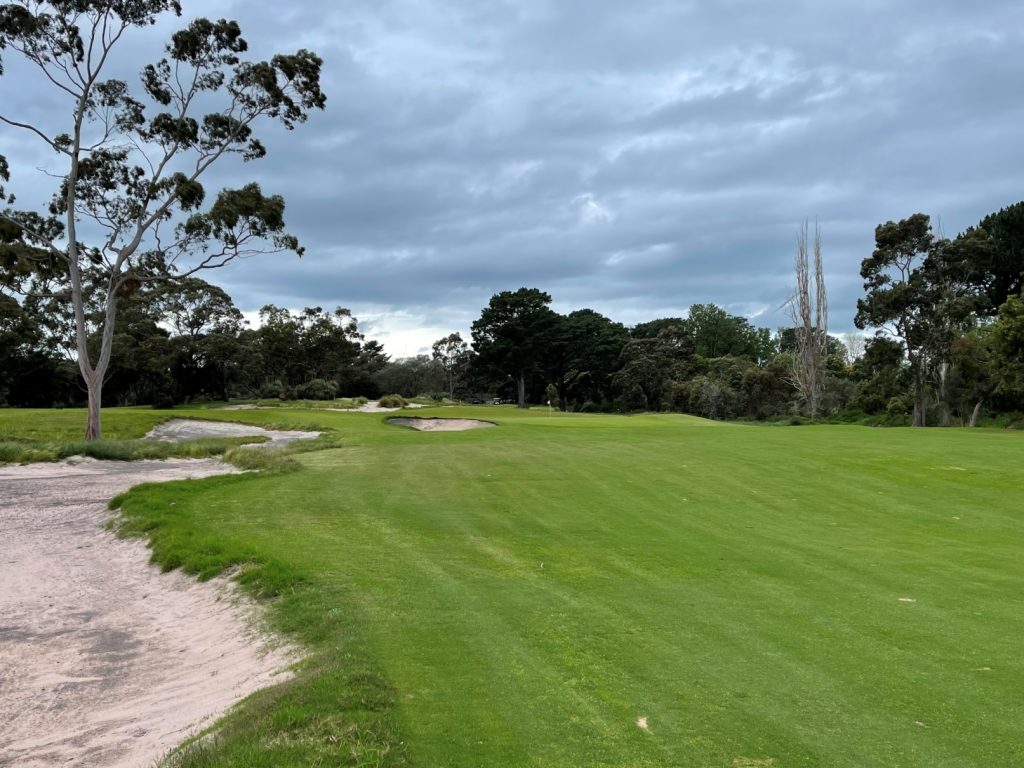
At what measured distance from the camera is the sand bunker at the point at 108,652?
5488 mm

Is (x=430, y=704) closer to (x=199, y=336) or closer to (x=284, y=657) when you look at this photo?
(x=284, y=657)

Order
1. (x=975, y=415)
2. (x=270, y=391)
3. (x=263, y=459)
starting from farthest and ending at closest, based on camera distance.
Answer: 1. (x=270, y=391)
2. (x=975, y=415)
3. (x=263, y=459)

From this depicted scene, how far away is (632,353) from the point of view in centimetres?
8206

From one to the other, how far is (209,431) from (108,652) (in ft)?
104

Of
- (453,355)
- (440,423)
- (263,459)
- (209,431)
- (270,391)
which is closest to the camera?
(263,459)

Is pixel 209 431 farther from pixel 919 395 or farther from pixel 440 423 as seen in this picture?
pixel 919 395

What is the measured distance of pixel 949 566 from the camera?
938cm

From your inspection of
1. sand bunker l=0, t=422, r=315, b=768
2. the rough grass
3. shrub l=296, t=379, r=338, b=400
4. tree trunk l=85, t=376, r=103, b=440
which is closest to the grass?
sand bunker l=0, t=422, r=315, b=768

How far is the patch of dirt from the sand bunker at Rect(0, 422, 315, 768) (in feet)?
69.5

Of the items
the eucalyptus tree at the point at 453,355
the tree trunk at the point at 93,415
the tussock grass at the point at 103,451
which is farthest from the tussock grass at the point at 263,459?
the eucalyptus tree at the point at 453,355

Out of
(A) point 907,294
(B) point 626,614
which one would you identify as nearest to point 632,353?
(A) point 907,294

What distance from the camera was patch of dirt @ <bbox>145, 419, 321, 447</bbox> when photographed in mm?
34406

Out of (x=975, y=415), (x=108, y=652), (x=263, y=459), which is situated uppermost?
(x=975, y=415)

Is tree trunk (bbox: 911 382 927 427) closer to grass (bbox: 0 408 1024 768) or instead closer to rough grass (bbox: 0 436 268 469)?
grass (bbox: 0 408 1024 768)
